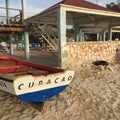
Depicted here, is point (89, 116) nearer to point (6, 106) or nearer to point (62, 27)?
point (6, 106)

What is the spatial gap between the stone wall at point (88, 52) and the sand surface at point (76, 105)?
2879 millimetres

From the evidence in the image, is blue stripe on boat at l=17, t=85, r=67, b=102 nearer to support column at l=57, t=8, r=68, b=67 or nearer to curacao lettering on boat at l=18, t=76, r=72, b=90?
curacao lettering on boat at l=18, t=76, r=72, b=90

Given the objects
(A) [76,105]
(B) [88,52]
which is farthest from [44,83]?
(B) [88,52]

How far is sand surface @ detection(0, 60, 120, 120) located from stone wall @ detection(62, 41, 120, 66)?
2879 millimetres

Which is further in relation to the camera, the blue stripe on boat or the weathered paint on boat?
the blue stripe on boat

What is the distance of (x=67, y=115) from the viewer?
218 inches

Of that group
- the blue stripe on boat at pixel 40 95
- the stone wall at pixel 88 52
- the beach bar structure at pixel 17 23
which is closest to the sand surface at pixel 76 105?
the blue stripe on boat at pixel 40 95

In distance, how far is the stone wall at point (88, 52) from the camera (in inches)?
429

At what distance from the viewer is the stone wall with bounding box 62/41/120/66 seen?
35.8 feet

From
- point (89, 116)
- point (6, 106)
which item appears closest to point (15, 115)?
point (6, 106)

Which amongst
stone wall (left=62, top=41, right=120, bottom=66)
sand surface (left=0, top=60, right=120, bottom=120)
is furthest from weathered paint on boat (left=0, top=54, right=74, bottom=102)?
stone wall (left=62, top=41, right=120, bottom=66)

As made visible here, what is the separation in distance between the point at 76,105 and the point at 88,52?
6.23 meters

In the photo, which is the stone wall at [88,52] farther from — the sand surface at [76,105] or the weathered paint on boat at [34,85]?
the weathered paint on boat at [34,85]

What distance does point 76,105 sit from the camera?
6.08 metres
